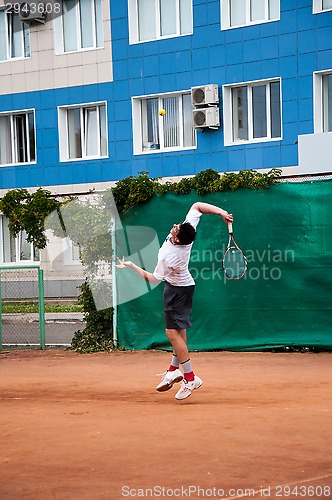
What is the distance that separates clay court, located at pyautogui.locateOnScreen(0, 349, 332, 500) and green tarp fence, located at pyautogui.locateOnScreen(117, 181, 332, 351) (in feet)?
2.76

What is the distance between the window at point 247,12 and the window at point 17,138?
23.7ft

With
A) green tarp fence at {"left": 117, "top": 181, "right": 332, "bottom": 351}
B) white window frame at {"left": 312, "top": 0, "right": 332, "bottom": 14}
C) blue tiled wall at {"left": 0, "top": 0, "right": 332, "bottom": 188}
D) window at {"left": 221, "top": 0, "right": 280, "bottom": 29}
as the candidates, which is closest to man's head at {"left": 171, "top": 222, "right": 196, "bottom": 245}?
green tarp fence at {"left": 117, "top": 181, "right": 332, "bottom": 351}

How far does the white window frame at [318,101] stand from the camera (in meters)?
22.9

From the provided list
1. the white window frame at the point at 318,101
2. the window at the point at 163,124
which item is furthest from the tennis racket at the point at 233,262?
the window at the point at 163,124

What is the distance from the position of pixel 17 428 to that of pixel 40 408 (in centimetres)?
113

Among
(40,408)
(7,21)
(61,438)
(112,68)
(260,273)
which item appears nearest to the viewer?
(61,438)

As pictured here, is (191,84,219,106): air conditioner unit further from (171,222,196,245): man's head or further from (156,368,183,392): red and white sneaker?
(156,368,183,392): red and white sneaker

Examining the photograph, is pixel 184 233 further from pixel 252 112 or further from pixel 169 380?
pixel 252 112

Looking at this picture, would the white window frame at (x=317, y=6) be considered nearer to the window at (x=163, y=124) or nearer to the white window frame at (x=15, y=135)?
the window at (x=163, y=124)

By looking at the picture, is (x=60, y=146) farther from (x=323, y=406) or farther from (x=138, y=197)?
(x=323, y=406)

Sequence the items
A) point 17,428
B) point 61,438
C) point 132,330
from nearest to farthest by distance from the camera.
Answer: point 61,438, point 17,428, point 132,330

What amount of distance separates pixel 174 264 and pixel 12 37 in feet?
68.7

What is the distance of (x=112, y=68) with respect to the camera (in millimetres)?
26422

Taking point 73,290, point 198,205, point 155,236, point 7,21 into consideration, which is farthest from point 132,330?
point 7,21
